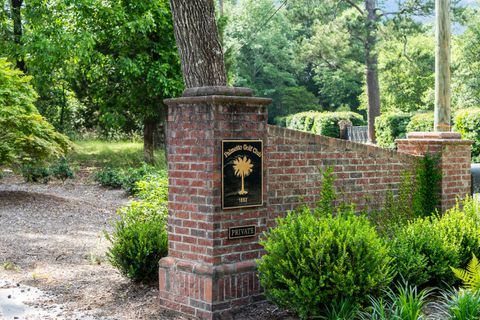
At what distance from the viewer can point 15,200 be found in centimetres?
1335

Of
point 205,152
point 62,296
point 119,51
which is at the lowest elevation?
point 62,296

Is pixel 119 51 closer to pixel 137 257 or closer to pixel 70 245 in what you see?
pixel 70 245

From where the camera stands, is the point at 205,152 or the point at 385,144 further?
the point at 385,144

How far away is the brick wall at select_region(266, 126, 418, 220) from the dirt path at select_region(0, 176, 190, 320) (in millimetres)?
1785

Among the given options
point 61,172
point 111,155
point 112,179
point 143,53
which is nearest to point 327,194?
point 112,179

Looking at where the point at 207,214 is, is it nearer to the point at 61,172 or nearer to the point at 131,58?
the point at 61,172

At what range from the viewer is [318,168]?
287 inches

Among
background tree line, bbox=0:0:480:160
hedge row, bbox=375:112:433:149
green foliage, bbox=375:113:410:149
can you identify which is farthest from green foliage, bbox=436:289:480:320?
green foliage, bbox=375:113:410:149

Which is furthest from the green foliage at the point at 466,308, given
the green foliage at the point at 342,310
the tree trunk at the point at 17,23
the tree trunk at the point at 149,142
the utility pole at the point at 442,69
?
the tree trunk at the point at 149,142

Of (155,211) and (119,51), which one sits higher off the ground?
(119,51)

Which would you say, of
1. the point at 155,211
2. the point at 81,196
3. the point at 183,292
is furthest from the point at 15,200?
the point at 183,292

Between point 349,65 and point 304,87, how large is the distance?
651 inches

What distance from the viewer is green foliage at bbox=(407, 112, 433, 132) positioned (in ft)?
67.8

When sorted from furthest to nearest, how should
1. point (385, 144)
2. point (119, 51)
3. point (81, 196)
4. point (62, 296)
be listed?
1. point (385, 144)
2. point (119, 51)
3. point (81, 196)
4. point (62, 296)
